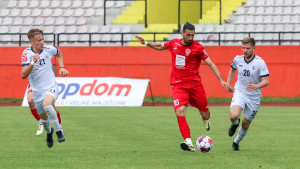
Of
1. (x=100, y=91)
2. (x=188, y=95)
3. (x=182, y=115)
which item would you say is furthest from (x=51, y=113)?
(x=100, y=91)

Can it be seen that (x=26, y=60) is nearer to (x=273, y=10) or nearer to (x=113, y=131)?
(x=113, y=131)

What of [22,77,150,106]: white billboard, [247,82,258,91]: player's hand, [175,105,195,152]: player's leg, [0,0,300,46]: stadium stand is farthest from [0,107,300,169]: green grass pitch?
[0,0,300,46]: stadium stand

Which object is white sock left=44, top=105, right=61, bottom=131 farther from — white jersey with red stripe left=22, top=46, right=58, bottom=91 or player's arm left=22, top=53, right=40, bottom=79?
player's arm left=22, top=53, right=40, bottom=79

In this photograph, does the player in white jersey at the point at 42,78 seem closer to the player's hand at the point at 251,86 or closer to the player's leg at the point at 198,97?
the player's leg at the point at 198,97

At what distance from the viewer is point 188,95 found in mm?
12633

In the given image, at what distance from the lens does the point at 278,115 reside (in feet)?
72.0

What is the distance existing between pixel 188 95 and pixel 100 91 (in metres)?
15.0

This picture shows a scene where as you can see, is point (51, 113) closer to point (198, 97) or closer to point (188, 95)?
point (188, 95)

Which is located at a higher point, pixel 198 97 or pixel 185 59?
pixel 185 59

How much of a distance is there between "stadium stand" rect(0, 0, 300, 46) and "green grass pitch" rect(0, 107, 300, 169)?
9.48 m

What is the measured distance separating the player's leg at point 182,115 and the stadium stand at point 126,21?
17.3 metres

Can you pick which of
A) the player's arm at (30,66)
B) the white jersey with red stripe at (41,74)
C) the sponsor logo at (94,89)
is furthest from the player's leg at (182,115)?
the sponsor logo at (94,89)

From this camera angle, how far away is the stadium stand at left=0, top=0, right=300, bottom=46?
31.1m

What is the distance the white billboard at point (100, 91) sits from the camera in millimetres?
27047
